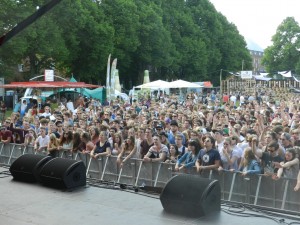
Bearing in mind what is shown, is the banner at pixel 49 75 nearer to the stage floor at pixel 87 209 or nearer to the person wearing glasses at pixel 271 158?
the stage floor at pixel 87 209

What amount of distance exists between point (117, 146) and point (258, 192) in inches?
151

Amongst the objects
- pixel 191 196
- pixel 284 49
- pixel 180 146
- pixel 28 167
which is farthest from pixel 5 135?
pixel 284 49

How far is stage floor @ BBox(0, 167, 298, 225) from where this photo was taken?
726 centimetres

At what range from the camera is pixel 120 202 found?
27.9 feet

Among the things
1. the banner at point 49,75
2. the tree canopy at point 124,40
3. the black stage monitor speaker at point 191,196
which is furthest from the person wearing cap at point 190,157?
the tree canopy at point 124,40

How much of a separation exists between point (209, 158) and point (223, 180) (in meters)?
0.49

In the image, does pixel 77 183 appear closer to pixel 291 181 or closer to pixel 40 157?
pixel 40 157

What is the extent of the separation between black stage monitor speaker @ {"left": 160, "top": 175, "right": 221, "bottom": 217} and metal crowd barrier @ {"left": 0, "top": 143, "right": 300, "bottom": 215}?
Answer: 81cm

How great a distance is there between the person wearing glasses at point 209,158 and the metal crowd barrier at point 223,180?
14 centimetres

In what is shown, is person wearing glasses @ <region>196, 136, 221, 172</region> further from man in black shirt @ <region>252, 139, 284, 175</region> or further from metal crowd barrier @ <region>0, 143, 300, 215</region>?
man in black shirt @ <region>252, 139, 284, 175</region>

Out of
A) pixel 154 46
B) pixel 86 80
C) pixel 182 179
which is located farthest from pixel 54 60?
pixel 182 179

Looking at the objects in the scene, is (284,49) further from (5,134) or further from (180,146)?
(180,146)

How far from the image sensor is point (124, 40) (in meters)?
47.8

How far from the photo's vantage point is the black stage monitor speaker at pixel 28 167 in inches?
396
